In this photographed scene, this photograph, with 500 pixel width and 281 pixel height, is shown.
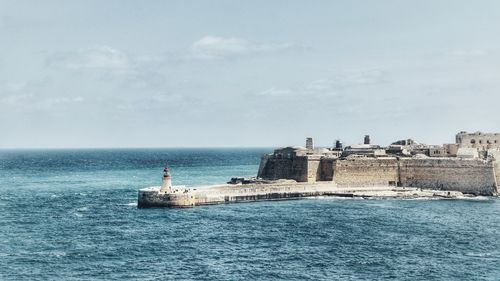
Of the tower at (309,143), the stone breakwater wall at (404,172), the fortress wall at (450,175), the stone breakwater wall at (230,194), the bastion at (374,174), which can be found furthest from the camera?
the tower at (309,143)

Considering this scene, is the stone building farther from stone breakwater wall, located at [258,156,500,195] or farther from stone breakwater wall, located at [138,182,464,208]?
stone breakwater wall, located at [138,182,464,208]

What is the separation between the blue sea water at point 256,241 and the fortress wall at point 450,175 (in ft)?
15.9

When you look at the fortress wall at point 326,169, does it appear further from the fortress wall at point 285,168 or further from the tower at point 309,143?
the tower at point 309,143

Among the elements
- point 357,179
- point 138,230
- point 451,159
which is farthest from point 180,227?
point 451,159

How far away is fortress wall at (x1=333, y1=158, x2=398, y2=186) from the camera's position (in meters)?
87.8

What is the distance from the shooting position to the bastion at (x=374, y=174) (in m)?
79.1

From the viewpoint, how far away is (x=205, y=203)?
73.8 metres

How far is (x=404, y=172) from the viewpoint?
3543 inches

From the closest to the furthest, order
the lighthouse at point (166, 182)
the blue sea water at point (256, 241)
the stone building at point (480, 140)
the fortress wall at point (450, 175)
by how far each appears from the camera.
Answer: the blue sea water at point (256, 241) < the lighthouse at point (166, 182) < the fortress wall at point (450, 175) < the stone building at point (480, 140)

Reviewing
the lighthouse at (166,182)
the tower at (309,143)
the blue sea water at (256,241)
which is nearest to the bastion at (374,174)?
the lighthouse at (166,182)

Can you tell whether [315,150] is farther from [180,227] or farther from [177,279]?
[177,279]

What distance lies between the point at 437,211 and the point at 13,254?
1726 inches

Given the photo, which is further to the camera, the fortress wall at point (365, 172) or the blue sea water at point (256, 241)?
the fortress wall at point (365, 172)

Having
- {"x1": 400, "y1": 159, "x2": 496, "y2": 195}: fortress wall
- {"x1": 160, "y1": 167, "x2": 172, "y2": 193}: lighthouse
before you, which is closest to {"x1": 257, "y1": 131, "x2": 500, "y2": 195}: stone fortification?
{"x1": 400, "y1": 159, "x2": 496, "y2": 195}: fortress wall
